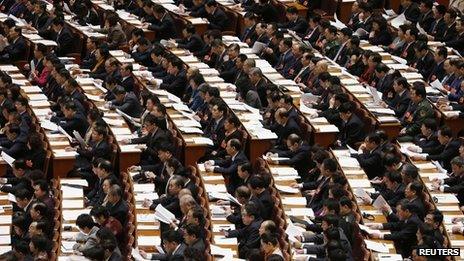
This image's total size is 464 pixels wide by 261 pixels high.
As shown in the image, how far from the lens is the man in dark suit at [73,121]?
576 inches

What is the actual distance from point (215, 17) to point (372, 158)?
582 centimetres

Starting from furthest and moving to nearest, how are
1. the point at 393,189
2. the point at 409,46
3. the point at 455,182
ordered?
the point at 409,46
the point at 455,182
the point at 393,189

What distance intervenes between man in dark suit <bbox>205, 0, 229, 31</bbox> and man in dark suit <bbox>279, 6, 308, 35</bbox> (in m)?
0.91

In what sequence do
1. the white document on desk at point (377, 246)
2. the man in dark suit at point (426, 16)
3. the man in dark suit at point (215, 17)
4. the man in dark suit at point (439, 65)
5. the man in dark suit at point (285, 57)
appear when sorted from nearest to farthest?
the white document on desk at point (377, 246) < the man in dark suit at point (439, 65) < the man in dark suit at point (285, 57) < the man in dark suit at point (426, 16) < the man in dark suit at point (215, 17)

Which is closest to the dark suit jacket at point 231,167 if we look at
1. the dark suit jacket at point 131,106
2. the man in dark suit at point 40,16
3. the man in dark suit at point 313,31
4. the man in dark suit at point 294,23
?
the dark suit jacket at point 131,106

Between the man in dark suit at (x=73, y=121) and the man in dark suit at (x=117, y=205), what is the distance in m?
2.58

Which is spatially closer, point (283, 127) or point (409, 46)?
point (283, 127)

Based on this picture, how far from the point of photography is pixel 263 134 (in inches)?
558

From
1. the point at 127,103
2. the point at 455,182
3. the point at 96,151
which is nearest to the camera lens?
the point at 455,182

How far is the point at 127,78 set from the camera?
16.1 metres

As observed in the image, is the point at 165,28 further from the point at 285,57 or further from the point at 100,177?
the point at 100,177

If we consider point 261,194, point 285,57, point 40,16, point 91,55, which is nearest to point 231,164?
point 261,194

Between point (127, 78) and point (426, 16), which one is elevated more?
point (426, 16)

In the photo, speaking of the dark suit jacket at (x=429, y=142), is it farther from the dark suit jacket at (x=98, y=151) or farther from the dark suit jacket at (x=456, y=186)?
the dark suit jacket at (x=98, y=151)
